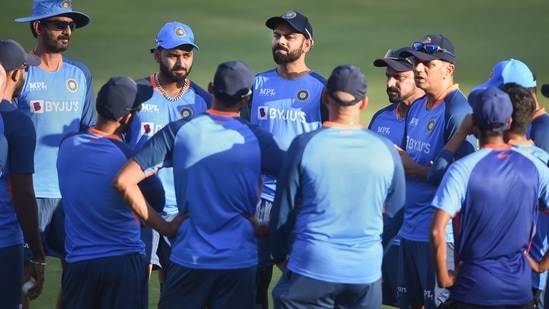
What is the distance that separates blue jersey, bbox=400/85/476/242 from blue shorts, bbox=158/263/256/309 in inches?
59.7

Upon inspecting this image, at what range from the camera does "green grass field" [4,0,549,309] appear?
12578 millimetres

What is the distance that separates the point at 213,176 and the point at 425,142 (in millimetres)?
1714

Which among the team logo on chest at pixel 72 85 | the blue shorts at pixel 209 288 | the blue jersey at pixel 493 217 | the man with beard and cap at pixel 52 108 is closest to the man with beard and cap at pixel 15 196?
the blue shorts at pixel 209 288

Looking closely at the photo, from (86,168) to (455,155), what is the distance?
2061 mm

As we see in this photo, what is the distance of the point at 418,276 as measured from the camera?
6.21 metres

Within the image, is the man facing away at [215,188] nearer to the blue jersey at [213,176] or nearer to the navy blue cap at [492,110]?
the blue jersey at [213,176]

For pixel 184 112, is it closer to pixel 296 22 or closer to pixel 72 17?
pixel 296 22

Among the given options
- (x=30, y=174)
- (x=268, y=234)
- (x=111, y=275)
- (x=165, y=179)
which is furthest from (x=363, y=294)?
(x=165, y=179)

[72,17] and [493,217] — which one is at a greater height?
[72,17]

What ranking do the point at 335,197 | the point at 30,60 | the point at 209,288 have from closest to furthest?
the point at 335,197
the point at 209,288
the point at 30,60

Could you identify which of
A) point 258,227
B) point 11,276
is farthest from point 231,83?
point 11,276

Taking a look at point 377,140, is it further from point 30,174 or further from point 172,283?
point 30,174

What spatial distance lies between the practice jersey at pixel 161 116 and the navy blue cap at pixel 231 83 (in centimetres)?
159

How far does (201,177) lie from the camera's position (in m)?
4.80
